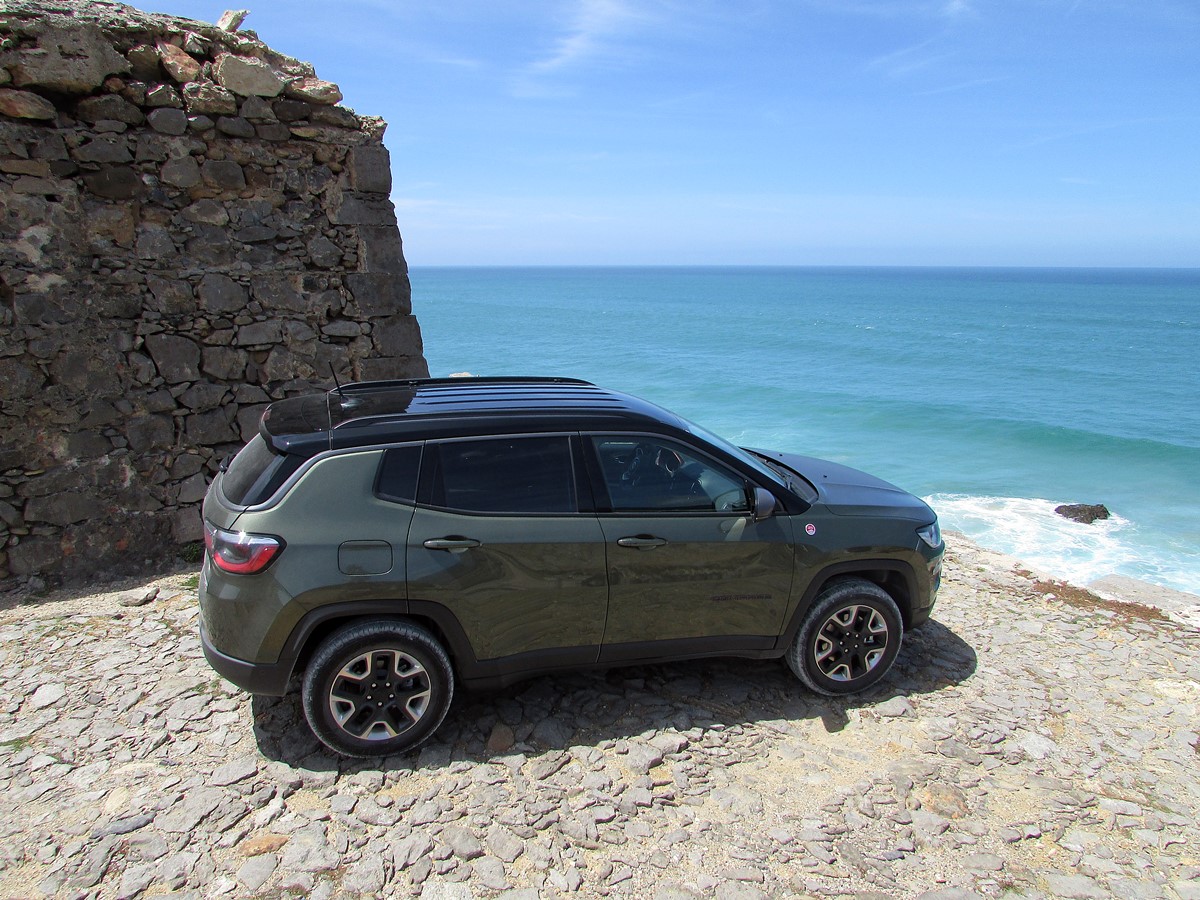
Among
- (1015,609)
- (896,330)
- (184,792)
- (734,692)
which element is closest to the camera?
(184,792)

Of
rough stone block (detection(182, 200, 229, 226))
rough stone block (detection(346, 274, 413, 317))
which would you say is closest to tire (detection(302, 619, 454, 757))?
rough stone block (detection(346, 274, 413, 317))

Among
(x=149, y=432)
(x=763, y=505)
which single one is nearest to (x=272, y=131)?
(x=149, y=432)

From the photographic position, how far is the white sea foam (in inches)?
480

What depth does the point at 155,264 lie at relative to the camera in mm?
6242

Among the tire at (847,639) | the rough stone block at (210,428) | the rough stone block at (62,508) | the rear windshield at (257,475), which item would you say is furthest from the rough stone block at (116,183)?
the tire at (847,639)

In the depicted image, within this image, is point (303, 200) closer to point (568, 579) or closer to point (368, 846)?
point (568, 579)

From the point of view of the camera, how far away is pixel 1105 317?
7350cm

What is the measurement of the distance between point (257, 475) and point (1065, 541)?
14.1 m

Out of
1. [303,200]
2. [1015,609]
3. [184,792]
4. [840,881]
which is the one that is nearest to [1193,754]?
[1015,609]

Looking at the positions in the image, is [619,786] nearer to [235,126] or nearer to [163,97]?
[235,126]

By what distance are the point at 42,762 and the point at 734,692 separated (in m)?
3.80

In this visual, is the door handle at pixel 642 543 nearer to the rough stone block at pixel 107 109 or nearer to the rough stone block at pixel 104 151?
the rough stone block at pixel 104 151

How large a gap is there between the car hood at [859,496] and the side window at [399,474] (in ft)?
7.96

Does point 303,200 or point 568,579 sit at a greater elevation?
point 303,200
